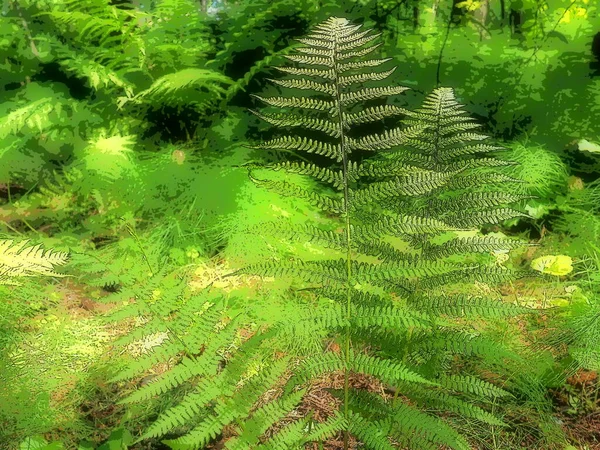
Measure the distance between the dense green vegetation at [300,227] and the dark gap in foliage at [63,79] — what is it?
18mm

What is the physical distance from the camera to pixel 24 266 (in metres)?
1.57

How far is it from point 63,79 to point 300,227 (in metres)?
3.59

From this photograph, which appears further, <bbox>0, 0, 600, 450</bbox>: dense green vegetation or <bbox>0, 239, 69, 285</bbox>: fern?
<bbox>0, 239, 69, 285</bbox>: fern

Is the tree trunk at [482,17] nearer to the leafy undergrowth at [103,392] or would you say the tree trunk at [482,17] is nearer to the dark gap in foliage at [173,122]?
the leafy undergrowth at [103,392]

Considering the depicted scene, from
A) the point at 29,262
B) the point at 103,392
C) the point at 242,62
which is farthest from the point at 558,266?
the point at 242,62

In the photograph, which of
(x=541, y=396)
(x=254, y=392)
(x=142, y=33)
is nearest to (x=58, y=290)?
(x=254, y=392)

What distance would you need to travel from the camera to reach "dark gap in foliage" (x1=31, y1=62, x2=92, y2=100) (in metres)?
4.07

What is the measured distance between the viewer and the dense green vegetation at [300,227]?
4.31 ft

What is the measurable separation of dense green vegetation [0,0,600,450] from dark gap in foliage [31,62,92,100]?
0.02m

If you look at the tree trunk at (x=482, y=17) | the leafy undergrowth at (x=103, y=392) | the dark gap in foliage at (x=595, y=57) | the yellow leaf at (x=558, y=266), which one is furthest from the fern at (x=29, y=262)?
the dark gap in foliage at (x=595, y=57)

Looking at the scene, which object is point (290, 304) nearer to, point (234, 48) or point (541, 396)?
point (541, 396)

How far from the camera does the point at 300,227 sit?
4.37 feet

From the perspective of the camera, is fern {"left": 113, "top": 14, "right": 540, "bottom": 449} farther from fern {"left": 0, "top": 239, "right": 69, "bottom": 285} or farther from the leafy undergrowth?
the leafy undergrowth

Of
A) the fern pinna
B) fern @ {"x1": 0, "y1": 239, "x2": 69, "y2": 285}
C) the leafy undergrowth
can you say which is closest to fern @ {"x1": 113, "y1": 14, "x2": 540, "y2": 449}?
the fern pinna
